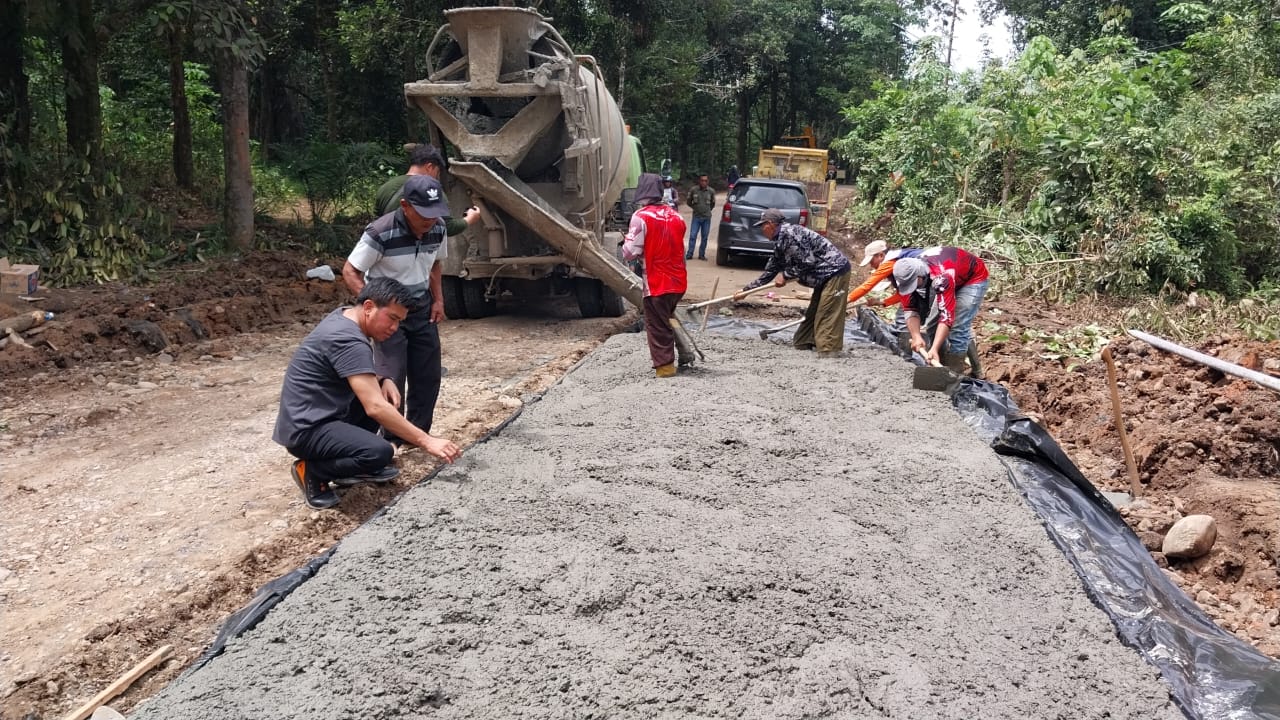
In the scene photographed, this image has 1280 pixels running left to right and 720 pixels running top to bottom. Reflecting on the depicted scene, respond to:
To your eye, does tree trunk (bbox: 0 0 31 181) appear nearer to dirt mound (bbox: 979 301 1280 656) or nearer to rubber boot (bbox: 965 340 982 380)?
rubber boot (bbox: 965 340 982 380)

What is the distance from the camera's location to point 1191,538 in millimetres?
3783

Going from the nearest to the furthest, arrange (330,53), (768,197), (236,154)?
(236,154)
(768,197)
(330,53)

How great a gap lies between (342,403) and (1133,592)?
3076 millimetres

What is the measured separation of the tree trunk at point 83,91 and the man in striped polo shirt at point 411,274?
280 inches

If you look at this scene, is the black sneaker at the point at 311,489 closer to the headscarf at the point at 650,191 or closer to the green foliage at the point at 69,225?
the headscarf at the point at 650,191

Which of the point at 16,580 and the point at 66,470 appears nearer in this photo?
the point at 16,580

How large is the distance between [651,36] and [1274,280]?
12.6 metres

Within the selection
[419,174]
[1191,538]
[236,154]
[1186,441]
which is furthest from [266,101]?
[1191,538]

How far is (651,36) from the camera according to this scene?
1852 centimetres

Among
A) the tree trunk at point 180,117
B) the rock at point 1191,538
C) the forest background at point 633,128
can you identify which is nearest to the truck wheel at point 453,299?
the forest background at point 633,128

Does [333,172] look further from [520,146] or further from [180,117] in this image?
[520,146]

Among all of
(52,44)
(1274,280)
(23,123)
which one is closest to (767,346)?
(1274,280)

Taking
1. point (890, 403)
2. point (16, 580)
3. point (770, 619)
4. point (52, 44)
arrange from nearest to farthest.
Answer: point (770, 619) < point (16, 580) < point (890, 403) < point (52, 44)

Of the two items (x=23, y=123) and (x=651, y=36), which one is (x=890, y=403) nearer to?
(x=23, y=123)
